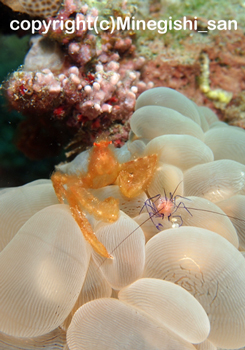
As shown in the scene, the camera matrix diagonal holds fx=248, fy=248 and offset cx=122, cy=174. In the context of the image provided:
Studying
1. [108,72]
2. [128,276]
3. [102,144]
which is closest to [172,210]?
[128,276]

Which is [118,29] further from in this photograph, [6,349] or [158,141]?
[6,349]

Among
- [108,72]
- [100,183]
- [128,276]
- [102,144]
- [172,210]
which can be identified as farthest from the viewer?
[108,72]

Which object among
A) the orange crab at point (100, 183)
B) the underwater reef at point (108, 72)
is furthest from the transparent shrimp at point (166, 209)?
the underwater reef at point (108, 72)

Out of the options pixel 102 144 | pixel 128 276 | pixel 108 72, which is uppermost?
pixel 108 72

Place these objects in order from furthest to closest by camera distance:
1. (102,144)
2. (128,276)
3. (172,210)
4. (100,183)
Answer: (102,144) < (100,183) < (172,210) < (128,276)

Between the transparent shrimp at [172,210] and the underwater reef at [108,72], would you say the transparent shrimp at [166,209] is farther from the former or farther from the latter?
the underwater reef at [108,72]

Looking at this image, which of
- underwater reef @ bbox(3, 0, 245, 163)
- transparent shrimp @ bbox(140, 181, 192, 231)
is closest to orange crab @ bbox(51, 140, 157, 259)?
transparent shrimp @ bbox(140, 181, 192, 231)

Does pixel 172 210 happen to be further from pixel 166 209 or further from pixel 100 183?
pixel 100 183
